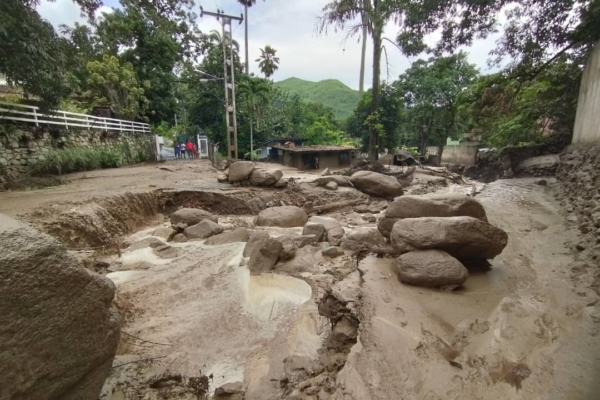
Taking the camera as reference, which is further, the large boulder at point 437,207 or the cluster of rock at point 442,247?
the large boulder at point 437,207

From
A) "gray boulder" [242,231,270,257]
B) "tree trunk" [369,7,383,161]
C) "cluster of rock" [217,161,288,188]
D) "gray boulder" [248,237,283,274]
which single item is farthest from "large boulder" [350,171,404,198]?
"gray boulder" [248,237,283,274]

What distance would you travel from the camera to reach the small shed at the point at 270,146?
2803 centimetres

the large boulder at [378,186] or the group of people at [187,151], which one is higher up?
the group of people at [187,151]

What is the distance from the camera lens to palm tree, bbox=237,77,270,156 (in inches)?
984

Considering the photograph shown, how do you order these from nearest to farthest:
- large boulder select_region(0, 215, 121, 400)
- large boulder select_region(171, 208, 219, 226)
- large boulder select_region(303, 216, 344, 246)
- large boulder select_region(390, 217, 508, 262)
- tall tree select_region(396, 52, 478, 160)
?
large boulder select_region(0, 215, 121, 400) → large boulder select_region(390, 217, 508, 262) → large boulder select_region(303, 216, 344, 246) → large boulder select_region(171, 208, 219, 226) → tall tree select_region(396, 52, 478, 160)

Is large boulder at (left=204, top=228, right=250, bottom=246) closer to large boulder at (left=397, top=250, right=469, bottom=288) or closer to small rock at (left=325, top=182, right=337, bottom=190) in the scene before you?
large boulder at (left=397, top=250, right=469, bottom=288)

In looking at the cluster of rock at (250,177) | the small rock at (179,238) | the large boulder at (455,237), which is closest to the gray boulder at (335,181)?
the cluster of rock at (250,177)

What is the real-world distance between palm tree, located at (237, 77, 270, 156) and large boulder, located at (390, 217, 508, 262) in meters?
21.1

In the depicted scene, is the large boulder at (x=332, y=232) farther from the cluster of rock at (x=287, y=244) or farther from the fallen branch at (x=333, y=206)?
the fallen branch at (x=333, y=206)

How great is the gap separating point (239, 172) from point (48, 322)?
31.6 feet

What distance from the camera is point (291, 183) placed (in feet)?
39.3

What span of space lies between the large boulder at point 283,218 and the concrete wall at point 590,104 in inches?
294

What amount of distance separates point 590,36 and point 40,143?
55.6 ft

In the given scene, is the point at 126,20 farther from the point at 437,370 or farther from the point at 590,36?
the point at 437,370
